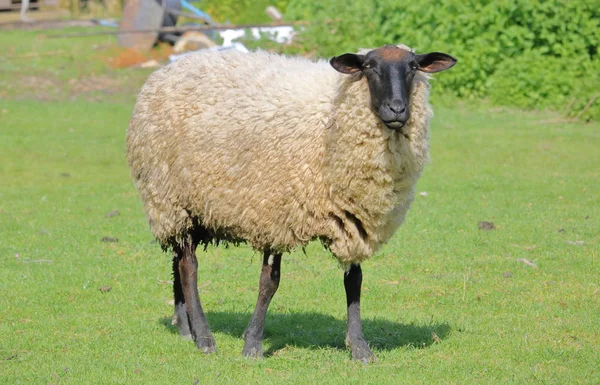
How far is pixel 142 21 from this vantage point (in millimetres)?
23734

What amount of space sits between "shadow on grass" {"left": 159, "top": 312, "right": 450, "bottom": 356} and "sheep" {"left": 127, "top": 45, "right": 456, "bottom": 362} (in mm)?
407

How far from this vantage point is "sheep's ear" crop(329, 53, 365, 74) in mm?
6305

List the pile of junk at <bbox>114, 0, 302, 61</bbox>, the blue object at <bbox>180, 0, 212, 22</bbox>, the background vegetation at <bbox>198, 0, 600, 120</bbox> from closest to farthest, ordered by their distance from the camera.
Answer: the background vegetation at <bbox>198, 0, 600, 120</bbox>, the pile of junk at <bbox>114, 0, 302, 61</bbox>, the blue object at <bbox>180, 0, 212, 22</bbox>

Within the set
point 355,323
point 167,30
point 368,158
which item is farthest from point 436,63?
point 167,30

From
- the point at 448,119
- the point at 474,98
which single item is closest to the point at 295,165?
the point at 448,119

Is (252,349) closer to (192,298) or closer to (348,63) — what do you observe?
(192,298)

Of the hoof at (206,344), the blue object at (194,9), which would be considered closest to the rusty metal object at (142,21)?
the blue object at (194,9)

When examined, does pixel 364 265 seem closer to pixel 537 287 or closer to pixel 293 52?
pixel 537 287

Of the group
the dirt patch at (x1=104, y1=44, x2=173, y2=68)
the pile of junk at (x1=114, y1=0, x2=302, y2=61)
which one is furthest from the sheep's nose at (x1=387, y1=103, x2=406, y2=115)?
the dirt patch at (x1=104, y1=44, x2=173, y2=68)

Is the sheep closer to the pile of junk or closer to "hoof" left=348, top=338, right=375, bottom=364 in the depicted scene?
"hoof" left=348, top=338, right=375, bottom=364

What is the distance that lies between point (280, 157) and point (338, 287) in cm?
245

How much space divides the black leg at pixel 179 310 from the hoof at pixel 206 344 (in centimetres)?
33

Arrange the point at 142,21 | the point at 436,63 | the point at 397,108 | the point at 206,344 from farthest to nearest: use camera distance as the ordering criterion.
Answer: the point at 142,21 → the point at 206,344 → the point at 436,63 → the point at 397,108

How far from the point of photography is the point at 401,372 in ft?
20.6
